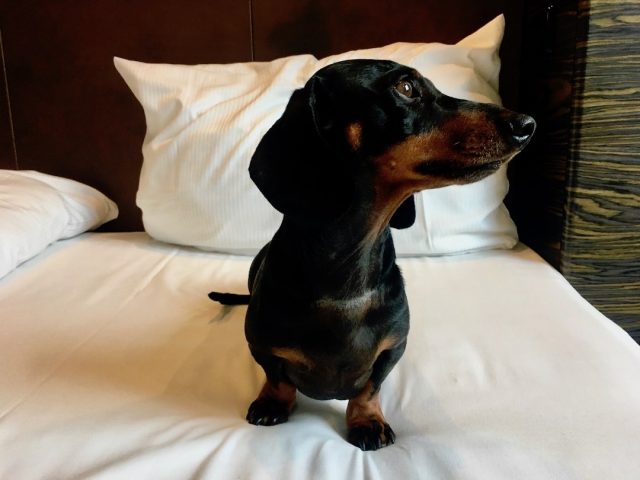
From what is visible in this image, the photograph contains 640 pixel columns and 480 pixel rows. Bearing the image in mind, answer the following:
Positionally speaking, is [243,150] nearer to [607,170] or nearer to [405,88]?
[405,88]

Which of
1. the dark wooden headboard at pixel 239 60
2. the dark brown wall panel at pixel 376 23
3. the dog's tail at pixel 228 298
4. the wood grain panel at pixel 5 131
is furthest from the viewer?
the wood grain panel at pixel 5 131

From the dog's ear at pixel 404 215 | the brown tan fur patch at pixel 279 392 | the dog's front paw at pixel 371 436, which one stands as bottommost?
the dog's front paw at pixel 371 436

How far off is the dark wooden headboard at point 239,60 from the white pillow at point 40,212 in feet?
0.44

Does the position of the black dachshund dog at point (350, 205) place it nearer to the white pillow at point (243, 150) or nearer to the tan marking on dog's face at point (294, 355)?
the tan marking on dog's face at point (294, 355)

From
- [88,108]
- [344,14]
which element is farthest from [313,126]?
[88,108]

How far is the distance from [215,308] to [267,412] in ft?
1.44

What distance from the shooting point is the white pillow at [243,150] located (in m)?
1.40

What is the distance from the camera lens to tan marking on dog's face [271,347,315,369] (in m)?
0.74

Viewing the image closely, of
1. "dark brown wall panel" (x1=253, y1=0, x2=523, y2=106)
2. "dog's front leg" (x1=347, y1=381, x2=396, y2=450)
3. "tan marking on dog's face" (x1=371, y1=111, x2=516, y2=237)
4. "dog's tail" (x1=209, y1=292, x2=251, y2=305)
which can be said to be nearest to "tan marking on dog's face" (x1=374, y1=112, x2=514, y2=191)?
"tan marking on dog's face" (x1=371, y1=111, x2=516, y2=237)

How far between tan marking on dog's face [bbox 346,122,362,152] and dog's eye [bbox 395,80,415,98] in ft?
0.24

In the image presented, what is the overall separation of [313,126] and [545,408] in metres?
0.51

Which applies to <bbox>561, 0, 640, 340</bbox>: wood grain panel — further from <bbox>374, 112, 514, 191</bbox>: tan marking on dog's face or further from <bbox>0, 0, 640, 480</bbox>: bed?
<bbox>374, 112, 514, 191</bbox>: tan marking on dog's face

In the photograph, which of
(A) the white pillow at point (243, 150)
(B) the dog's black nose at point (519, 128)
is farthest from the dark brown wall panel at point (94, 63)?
(B) the dog's black nose at point (519, 128)

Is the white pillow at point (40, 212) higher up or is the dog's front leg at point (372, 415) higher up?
the white pillow at point (40, 212)
